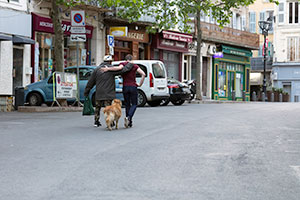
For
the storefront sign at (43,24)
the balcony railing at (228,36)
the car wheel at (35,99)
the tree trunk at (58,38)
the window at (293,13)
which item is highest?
the window at (293,13)

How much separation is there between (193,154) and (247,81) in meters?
43.1

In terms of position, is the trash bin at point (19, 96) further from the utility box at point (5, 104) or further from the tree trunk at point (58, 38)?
the tree trunk at point (58, 38)

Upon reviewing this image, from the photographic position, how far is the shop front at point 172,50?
115 ft

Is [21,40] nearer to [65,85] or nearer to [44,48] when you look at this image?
[44,48]

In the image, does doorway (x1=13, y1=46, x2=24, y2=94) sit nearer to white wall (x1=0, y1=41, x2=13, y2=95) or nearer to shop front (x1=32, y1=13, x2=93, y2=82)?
white wall (x1=0, y1=41, x2=13, y2=95)

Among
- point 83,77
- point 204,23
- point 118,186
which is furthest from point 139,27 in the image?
point 118,186

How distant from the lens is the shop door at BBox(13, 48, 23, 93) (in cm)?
2478

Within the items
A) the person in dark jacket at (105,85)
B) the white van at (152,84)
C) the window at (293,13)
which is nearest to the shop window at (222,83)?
the window at (293,13)

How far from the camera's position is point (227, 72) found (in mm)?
46125

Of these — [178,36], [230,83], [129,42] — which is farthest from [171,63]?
[230,83]

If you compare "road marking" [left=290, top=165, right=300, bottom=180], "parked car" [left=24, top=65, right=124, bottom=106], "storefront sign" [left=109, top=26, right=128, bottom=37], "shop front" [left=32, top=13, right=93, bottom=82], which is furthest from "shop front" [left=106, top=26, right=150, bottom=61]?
"road marking" [left=290, top=165, right=300, bottom=180]

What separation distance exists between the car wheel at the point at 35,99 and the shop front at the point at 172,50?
47.6 ft

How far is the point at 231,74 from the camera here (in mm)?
47125

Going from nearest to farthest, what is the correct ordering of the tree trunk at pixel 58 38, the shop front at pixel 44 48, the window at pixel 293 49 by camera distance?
the tree trunk at pixel 58 38 < the shop front at pixel 44 48 < the window at pixel 293 49
